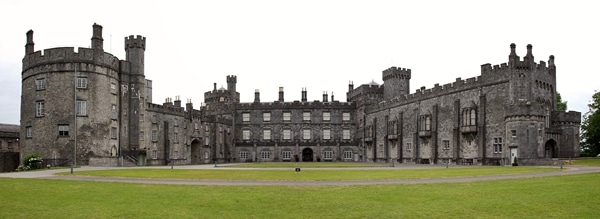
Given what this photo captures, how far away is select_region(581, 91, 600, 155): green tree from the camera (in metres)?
56.3

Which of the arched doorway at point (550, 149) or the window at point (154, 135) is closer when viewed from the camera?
the arched doorway at point (550, 149)

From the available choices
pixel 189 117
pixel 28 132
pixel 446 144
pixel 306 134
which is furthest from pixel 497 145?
pixel 28 132

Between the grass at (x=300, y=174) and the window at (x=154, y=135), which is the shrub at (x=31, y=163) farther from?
the window at (x=154, y=135)

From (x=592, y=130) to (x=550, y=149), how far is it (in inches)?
432

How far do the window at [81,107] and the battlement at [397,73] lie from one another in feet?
149

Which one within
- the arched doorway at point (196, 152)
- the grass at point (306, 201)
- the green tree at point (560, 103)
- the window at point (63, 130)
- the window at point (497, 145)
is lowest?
the arched doorway at point (196, 152)

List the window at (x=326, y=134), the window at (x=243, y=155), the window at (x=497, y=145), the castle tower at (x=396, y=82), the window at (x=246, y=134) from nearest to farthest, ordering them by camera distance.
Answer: the window at (x=497, y=145) → the castle tower at (x=396, y=82) → the window at (x=243, y=155) → the window at (x=326, y=134) → the window at (x=246, y=134)

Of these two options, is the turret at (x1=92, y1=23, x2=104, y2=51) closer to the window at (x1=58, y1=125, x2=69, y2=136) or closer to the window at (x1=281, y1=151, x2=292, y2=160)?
the window at (x1=58, y1=125, x2=69, y2=136)

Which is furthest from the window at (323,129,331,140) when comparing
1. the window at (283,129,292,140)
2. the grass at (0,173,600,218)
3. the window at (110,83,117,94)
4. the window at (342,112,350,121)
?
the grass at (0,173,600,218)

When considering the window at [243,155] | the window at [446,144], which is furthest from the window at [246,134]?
the window at [446,144]

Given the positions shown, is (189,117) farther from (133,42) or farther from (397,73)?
(397,73)

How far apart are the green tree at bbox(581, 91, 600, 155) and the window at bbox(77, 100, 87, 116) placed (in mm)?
52614

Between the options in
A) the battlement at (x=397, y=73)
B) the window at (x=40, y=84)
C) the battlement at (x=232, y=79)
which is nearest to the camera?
the window at (x=40, y=84)

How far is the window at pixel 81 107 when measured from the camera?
4856 cm
